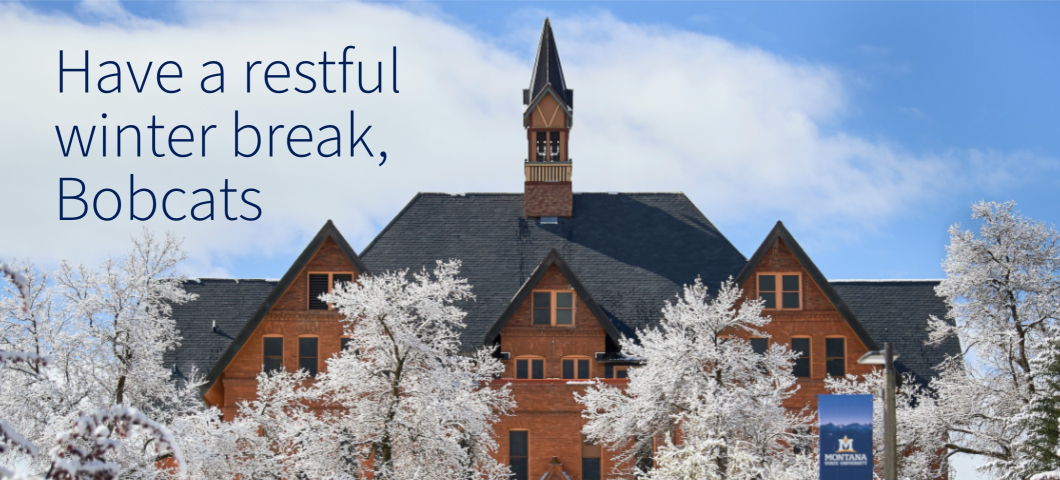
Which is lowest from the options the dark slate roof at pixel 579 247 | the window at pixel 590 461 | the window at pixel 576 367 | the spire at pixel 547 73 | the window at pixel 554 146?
the window at pixel 590 461

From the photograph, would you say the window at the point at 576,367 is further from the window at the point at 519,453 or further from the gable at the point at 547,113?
the gable at the point at 547,113

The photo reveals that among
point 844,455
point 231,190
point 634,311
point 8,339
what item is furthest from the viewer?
point 634,311

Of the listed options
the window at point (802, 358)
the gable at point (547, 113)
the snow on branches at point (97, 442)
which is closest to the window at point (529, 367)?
the window at point (802, 358)

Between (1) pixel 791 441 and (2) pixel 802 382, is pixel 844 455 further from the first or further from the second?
(2) pixel 802 382

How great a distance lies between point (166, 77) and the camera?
110ft

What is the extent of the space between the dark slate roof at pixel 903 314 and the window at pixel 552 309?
40.6ft

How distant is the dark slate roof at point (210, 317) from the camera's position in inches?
1752

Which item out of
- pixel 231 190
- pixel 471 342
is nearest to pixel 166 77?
pixel 231 190

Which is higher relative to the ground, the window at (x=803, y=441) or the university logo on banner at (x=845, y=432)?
the university logo on banner at (x=845, y=432)

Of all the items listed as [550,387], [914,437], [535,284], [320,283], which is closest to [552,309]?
[535,284]

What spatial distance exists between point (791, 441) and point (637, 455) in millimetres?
6309

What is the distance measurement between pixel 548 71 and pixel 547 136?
3193 mm

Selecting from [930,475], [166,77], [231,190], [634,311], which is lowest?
[930,475]

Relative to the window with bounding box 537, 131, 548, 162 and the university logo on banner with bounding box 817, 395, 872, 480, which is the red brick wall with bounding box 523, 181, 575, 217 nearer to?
the window with bounding box 537, 131, 548, 162
